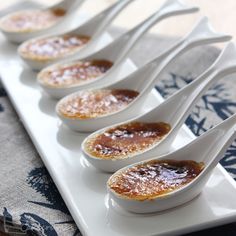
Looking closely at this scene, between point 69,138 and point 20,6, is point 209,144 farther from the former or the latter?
point 20,6

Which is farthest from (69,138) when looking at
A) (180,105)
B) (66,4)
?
(66,4)

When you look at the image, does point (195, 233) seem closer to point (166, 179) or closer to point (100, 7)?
point (166, 179)

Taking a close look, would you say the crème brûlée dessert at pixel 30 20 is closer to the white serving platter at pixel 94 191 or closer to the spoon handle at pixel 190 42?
the white serving platter at pixel 94 191

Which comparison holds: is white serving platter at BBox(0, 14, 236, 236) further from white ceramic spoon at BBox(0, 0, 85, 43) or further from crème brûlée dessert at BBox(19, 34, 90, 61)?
white ceramic spoon at BBox(0, 0, 85, 43)

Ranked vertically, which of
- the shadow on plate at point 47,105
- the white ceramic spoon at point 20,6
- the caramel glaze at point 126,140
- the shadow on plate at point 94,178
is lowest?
the white ceramic spoon at point 20,6

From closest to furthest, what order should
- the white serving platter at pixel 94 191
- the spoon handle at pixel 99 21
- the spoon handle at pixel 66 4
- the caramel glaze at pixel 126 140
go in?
1. the white serving platter at pixel 94 191
2. the caramel glaze at pixel 126 140
3. the spoon handle at pixel 99 21
4. the spoon handle at pixel 66 4

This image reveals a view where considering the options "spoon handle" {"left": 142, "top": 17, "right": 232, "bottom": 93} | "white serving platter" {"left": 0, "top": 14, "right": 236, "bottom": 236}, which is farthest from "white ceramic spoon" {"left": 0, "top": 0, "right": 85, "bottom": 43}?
"spoon handle" {"left": 142, "top": 17, "right": 232, "bottom": 93}

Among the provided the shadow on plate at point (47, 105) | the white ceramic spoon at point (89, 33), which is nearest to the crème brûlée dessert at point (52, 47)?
the white ceramic spoon at point (89, 33)

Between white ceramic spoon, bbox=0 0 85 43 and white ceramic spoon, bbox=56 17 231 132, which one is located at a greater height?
white ceramic spoon, bbox=56 17 231 132
